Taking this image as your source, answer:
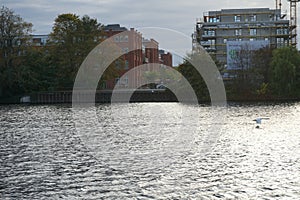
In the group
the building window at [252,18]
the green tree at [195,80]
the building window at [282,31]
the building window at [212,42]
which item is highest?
the building window at [252,18]

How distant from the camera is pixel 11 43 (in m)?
91.4

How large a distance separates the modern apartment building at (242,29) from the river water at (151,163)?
322ft

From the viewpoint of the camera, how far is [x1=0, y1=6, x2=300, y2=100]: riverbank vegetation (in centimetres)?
8912

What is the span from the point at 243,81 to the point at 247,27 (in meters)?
43.9

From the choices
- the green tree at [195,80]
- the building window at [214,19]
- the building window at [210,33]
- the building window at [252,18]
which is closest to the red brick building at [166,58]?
the building window at [214,19]

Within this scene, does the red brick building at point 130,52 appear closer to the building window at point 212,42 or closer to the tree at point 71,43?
the building window at point 212,42

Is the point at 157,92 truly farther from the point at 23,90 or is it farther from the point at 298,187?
the point at 298,187

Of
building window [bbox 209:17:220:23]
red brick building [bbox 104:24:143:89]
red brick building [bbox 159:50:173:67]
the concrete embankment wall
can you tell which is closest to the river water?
the concrete embankment wall

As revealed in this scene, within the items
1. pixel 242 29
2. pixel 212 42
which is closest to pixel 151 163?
pixel 212 42

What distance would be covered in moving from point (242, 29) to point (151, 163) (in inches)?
4602

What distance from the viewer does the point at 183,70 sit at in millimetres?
96500

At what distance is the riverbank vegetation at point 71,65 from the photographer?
292 ft

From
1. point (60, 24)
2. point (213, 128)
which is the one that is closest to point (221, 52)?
point (60, 24)

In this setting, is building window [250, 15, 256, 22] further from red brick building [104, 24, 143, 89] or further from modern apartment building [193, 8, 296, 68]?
red brick building [104, 24, 143, 89]
